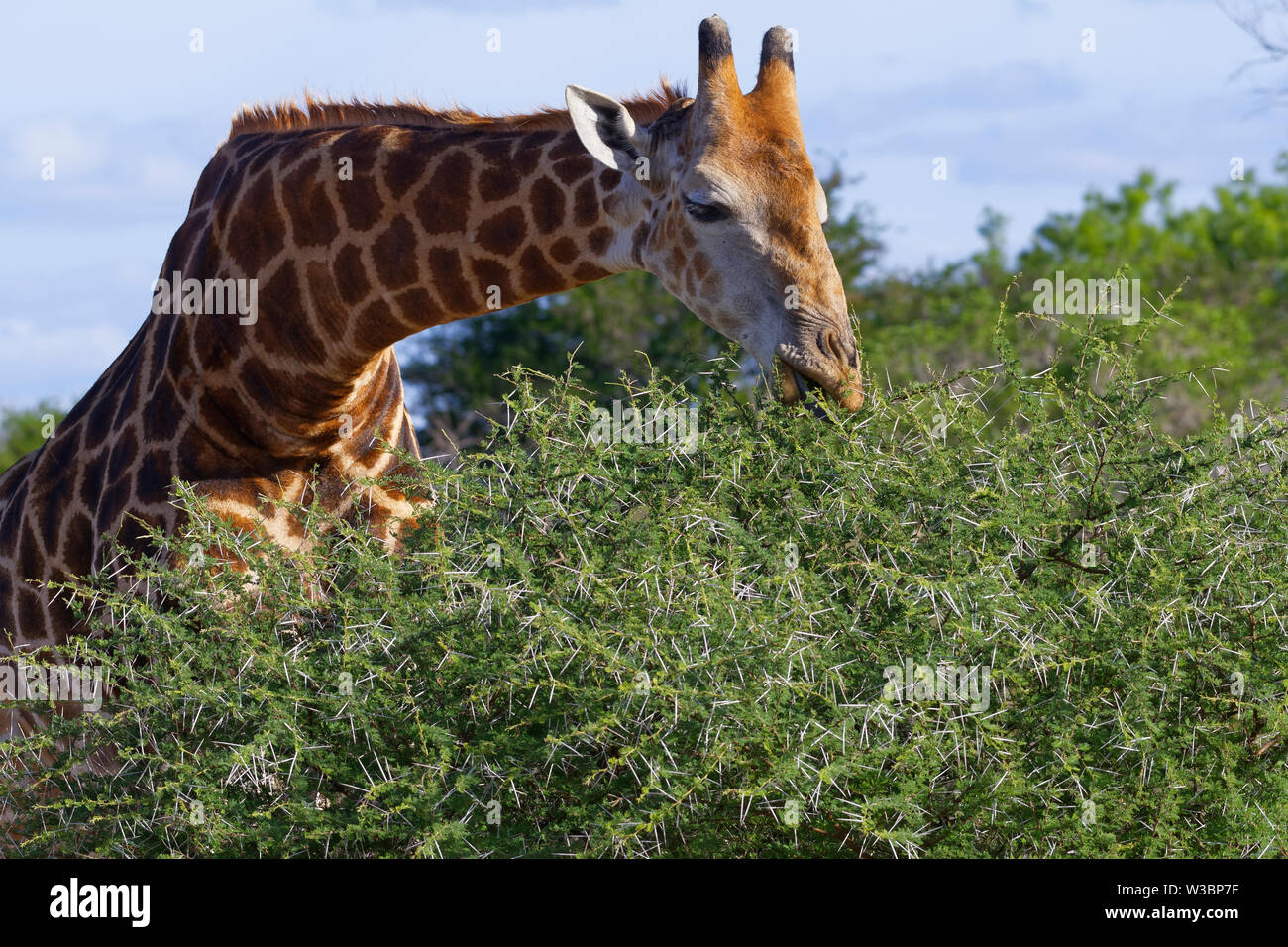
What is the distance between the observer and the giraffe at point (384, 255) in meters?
5.62

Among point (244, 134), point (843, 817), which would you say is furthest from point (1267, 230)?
point (843, 817)

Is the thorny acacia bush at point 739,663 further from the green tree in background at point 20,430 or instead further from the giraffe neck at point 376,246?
the green tree in background at point 20,430

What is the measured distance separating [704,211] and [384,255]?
1559 mm

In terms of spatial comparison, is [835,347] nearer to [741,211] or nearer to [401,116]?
[741,211]

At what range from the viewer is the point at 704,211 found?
18.4 feet

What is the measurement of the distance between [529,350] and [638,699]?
18.0 meters

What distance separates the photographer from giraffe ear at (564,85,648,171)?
5852 mm

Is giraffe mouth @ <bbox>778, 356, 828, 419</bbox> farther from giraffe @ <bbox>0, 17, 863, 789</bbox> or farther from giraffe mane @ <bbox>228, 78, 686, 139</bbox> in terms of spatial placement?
giraffe mane @ <bbox>228, 78, 686, 139</bbox>

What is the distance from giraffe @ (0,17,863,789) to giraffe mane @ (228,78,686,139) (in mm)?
11

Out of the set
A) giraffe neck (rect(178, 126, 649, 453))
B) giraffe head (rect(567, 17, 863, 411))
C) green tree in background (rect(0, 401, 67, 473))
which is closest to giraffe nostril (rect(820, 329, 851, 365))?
giraffe head (rect(567, 17, 863, 411))

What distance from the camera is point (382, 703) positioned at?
4.05 meters

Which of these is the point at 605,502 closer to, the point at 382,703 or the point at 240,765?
the point at 382,703

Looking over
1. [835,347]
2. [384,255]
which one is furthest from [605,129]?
[835,347]

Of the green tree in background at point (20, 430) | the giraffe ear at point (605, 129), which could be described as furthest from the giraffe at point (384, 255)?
the green tree in background at point (20, 430)
